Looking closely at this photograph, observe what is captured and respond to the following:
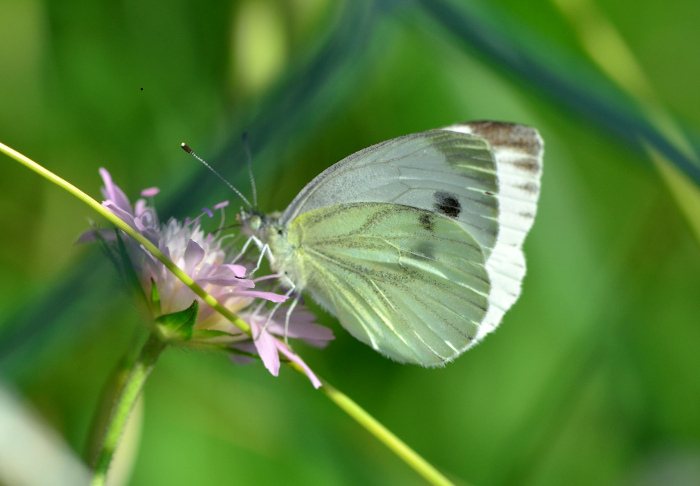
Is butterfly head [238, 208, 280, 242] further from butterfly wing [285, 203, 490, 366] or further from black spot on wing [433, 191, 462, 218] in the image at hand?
black spot on wing [433, 191, 462, 218]

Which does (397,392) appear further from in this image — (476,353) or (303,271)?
(303,271)

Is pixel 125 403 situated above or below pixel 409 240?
below

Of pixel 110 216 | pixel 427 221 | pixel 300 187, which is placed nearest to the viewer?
pixel 110 216

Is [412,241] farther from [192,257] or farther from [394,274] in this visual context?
[192,257]

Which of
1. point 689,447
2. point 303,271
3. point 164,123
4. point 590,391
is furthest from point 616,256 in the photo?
point 164,123

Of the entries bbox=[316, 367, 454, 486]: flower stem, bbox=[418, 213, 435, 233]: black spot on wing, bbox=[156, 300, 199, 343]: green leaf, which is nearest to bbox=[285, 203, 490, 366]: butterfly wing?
bbox=[418, 213, 435, 233]: black spot on wing

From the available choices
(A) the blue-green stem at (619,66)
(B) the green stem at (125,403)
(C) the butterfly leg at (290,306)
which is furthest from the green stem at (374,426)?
(A) the blue-green stem at (619,66)

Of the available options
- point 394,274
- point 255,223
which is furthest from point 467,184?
point 255,223
